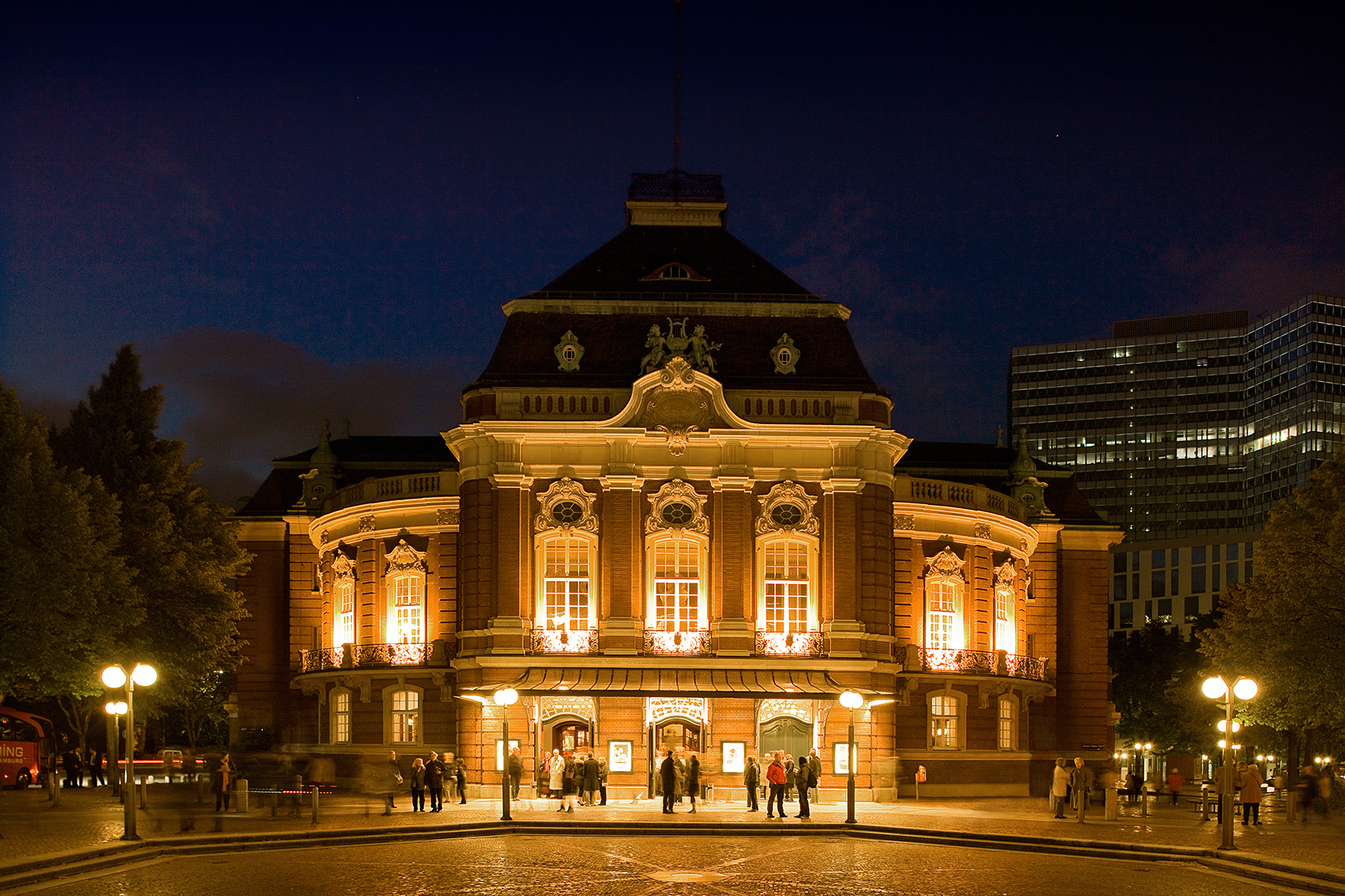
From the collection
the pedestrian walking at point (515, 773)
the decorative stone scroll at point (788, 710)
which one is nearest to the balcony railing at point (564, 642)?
the pedestrian walking at point (515, 773)

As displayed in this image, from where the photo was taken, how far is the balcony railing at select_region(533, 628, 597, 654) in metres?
50.2

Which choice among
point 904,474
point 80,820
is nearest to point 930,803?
point 904,474

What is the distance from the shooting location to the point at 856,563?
51.2 meters

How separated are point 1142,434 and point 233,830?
161539 mm

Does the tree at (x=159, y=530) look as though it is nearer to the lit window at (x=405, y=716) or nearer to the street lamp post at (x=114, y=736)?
the street lamp post at (x=114, y=736)

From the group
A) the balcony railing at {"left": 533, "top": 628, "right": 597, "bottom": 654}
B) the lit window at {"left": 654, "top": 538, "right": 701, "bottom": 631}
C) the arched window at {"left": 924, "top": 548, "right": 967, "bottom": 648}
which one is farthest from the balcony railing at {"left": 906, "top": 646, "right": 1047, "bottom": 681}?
the balcony railing at {"left": 533, "top": 628, "right": 597, "bottom": 654}

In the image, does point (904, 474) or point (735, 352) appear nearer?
point (735, 352)

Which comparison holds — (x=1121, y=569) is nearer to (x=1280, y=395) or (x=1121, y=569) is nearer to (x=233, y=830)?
(x=1280, y=395)

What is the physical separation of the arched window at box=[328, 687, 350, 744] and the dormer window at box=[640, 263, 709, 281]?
17.5 metres

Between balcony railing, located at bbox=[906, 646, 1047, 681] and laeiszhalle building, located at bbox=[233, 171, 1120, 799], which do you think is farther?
balcony railing, located at bbox=[906, 646, 1047, 681]

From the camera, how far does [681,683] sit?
48.7m

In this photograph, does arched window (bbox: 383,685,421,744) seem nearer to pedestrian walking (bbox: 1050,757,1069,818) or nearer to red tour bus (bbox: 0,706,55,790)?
red tour bus (bbox: 0,706,55,790)

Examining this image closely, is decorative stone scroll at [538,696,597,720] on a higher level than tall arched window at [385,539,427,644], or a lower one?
lower

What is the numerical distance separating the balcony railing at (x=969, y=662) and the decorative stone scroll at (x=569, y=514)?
12209mm
